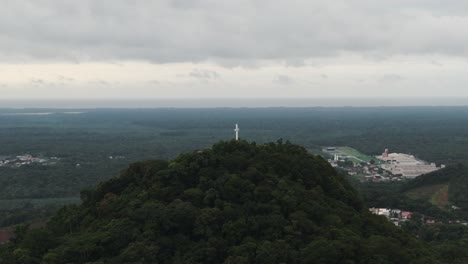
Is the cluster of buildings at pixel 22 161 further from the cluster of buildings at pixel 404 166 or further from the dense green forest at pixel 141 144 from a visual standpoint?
the cluster of buildings at pixel 404 166

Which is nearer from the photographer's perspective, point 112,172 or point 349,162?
Result: point 112,172

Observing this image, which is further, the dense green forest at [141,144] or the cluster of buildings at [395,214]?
the dense green forest at [141,144]

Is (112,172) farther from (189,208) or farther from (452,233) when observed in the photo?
(189,208)

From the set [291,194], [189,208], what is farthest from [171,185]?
[291,194]

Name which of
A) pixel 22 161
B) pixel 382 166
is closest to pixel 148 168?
pixel 382 166

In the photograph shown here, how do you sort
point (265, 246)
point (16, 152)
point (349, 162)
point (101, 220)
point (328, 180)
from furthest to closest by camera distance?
point (16, 152)
point (349, 162)
point (328, 180)
point (101, 220)
point (265, 246)

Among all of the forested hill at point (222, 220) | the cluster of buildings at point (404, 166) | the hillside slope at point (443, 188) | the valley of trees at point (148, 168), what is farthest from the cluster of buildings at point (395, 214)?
the cluster of buildings at point (404, 166)

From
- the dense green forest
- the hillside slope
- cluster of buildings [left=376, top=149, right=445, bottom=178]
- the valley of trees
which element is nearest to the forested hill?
the valley of trees
